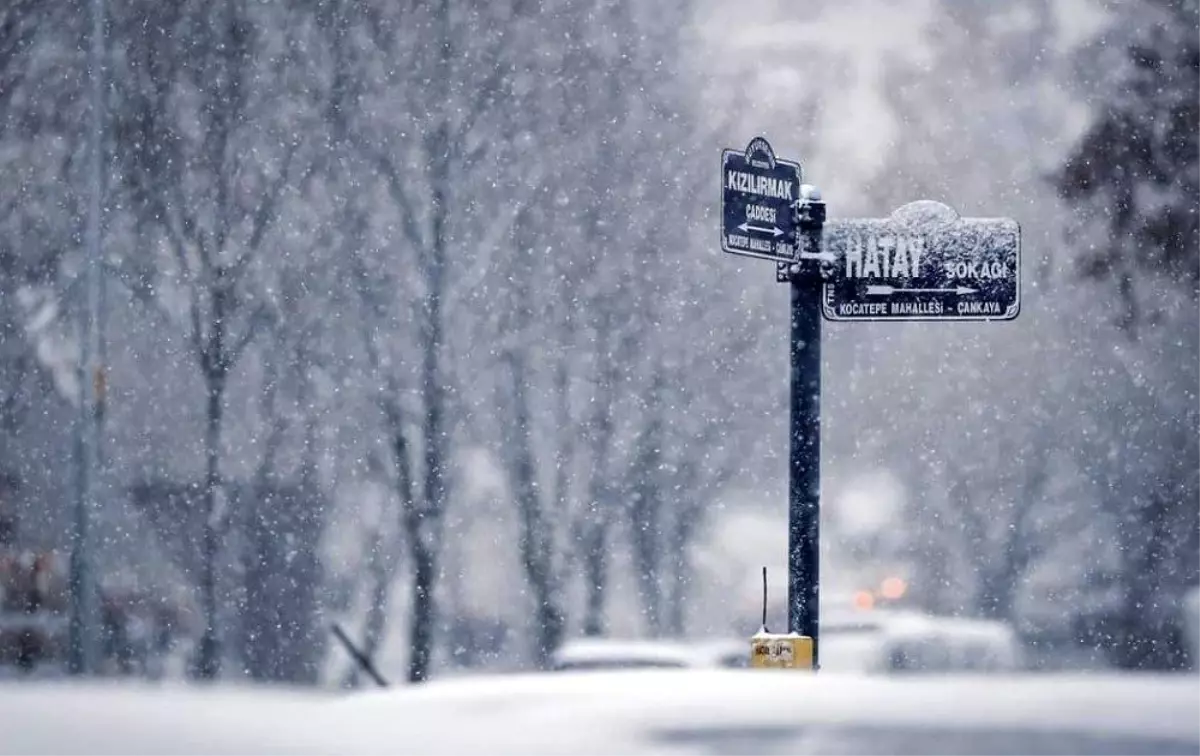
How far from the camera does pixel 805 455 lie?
27.1ft

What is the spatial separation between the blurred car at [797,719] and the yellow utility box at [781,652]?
472cm

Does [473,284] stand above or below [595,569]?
above

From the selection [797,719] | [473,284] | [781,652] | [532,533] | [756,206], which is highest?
[473,284]

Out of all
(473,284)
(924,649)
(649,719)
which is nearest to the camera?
(649,719)

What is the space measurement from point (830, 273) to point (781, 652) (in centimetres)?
161

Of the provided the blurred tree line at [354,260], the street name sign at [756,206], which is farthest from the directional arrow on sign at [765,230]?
the blurred tree line at [354,260]

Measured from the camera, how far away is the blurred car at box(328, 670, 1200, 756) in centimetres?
285

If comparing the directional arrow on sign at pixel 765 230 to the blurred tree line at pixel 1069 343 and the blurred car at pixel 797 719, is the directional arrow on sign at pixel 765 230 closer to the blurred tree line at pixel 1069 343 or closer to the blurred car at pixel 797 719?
the blurred car at pixel 797 719

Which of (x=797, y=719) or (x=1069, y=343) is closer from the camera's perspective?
(x=797, y=719)

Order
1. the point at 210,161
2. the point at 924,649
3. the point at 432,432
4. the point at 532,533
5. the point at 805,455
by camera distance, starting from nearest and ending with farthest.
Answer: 1. the point at 805,455
2. the point at 924,649
3. the point at 210,161
4. the point at 432,432
5. the point at 532,533

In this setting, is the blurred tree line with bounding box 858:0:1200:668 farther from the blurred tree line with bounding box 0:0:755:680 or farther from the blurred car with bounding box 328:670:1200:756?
the blurred car with bounding box 328:670:1200:756

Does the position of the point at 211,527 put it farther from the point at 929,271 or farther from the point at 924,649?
the point at 929,271

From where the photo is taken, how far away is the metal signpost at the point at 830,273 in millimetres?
8203

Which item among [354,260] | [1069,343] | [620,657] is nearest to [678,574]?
[1069,343]
